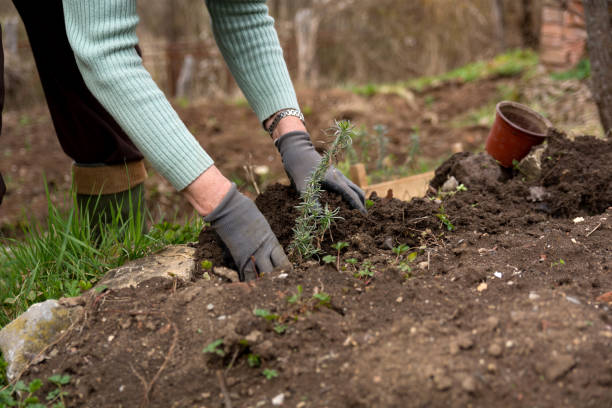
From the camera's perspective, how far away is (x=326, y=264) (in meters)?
1.96

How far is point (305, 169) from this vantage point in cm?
222

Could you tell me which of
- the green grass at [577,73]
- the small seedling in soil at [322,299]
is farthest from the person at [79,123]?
the green grass at [577,73]

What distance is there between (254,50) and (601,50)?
2.09m

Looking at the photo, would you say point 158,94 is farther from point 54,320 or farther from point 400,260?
point 400,260

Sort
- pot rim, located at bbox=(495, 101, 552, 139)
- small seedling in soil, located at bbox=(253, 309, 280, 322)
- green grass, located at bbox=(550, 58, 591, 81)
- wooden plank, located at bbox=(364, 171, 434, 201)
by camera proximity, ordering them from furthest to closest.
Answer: green grass, located at bbox=(550, 58, 591, 81) → wooden plank, located at bbox=(364, 171, 434, 201) → pot rim, located at bbox=(495, 101, 552, 139) → small seedling in soil, located at bbox=(253, 309, 280, 322)

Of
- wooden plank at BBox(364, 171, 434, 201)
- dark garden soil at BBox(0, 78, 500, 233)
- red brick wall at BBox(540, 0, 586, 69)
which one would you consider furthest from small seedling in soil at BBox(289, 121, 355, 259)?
red brick wall at BBox(540, 0, 586, 69)

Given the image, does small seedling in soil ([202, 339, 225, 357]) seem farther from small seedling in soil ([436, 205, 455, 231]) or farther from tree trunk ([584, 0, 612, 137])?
tree trunk ([584, 0, 612, 137])

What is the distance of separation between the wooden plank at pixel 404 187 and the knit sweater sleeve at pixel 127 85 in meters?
1.32

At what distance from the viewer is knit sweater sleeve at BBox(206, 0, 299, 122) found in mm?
2281

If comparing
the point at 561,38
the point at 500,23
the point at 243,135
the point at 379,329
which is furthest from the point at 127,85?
the point at 500,23

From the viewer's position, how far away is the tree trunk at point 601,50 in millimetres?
3035

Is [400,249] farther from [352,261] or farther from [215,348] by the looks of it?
[215,348]

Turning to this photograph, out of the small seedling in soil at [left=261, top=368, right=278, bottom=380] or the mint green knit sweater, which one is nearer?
the small seedling in soil at [left=261, top=368, right=278, bottom=380]

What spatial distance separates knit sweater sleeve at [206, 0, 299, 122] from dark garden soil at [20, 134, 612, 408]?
554 mm
